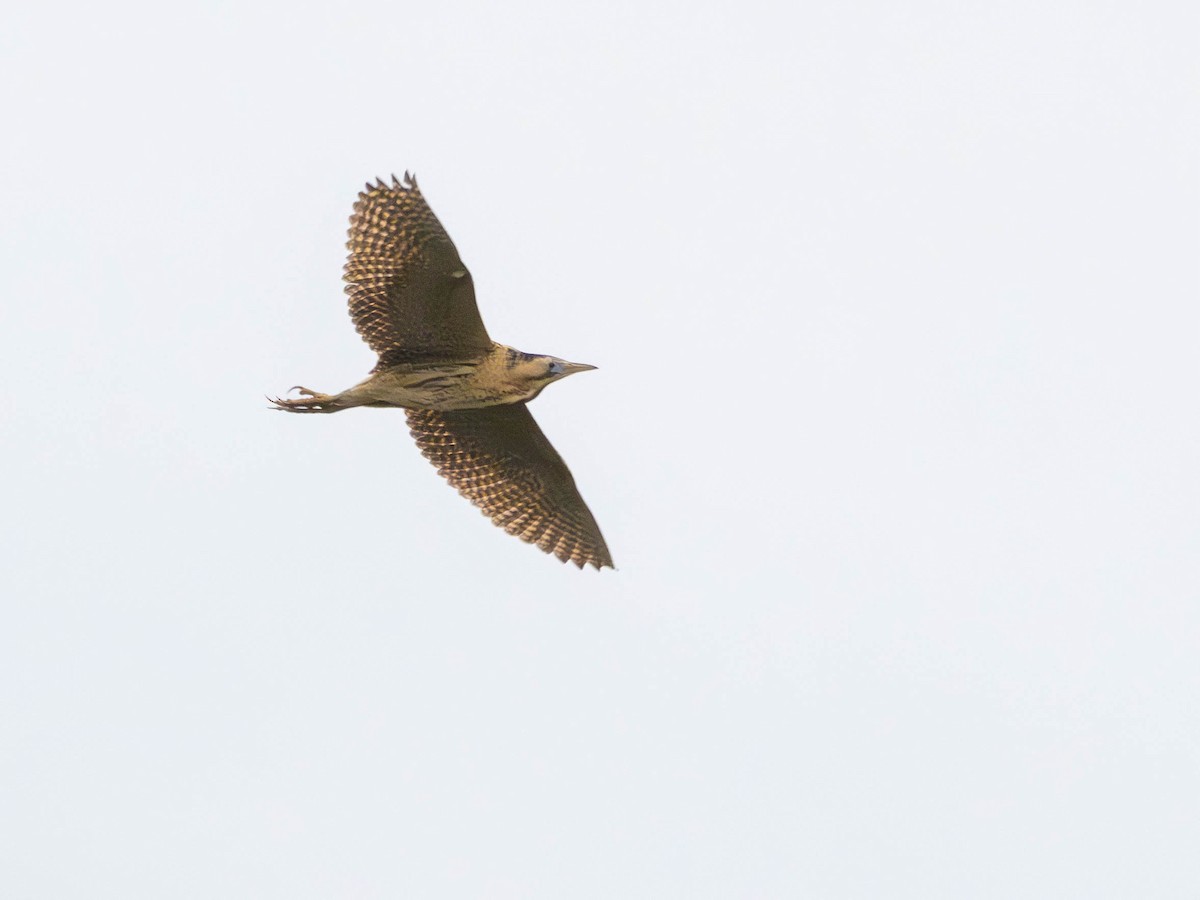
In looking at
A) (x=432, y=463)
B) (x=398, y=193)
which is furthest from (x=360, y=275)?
(x=432, y=463)

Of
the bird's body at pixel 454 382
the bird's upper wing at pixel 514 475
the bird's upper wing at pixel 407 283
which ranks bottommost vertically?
the bird's upper wing at pixel 514 475

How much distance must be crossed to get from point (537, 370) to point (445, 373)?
870mm

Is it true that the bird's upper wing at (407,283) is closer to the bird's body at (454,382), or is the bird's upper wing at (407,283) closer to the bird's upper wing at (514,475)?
the bird's body at (454,382)

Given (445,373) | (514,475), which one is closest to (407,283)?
(445,373)

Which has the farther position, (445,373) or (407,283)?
(445,373)

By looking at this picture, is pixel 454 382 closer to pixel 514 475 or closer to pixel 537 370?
pixel 537 370

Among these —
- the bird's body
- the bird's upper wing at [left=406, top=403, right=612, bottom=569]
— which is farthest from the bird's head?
the bird's upper wing at [left=406, top=403, right=612, bottom=569]

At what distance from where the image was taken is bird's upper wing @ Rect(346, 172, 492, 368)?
70.4 feet

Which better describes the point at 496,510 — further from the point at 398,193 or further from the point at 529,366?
the point at 398,193

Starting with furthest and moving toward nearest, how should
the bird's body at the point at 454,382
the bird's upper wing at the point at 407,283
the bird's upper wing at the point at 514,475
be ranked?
the bird's upper wing at the point at 514,475
the bird's body at the point at 454,382
the bird's upper wing at the point at 407,283

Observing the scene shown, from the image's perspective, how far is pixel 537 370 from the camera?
22.3m

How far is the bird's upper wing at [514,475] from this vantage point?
2362 centimetres

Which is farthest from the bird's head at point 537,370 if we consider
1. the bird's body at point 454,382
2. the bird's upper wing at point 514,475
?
the bird's upper wing at point 514,475

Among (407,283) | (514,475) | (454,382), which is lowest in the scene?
(514,475)
